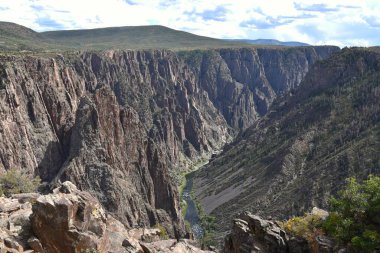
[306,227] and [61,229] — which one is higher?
[61,229]

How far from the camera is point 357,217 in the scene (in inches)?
1639

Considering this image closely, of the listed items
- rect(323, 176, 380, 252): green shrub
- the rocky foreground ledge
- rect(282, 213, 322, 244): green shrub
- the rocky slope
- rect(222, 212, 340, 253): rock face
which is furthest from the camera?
the rocky slope

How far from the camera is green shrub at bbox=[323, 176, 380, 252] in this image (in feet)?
129

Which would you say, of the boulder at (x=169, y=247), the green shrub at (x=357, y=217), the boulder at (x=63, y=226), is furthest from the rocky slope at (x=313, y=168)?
the boulder at (x=63, y=226)

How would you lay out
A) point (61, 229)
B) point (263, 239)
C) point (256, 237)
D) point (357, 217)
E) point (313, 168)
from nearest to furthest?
point (61, 229) < point (357, 217) < point (263, 239) < point (256, 237) < point (313, 168)

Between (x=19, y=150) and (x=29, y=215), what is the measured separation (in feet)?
294

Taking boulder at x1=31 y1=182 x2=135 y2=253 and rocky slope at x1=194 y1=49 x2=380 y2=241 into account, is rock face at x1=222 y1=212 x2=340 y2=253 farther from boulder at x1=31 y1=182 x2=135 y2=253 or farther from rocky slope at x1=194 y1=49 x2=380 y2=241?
rocky slope at x1=194 y1=49 x2=380 y2=241

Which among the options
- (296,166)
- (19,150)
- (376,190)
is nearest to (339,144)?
(296,166)

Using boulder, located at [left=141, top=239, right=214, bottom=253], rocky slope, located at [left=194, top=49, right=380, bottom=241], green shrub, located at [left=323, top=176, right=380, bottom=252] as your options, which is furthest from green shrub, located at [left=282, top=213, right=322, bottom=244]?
rocky slope, located at [left=194, top=49, right=380, bottom=241]

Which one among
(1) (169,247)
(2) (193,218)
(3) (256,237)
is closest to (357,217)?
(3) (256,237)

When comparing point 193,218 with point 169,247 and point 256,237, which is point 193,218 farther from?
point 256,237

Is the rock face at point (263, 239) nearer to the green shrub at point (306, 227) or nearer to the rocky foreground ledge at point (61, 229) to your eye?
the green shrub at point (306, 227)

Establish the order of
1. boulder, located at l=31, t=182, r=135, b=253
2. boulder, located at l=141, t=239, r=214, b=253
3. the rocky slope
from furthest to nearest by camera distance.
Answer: the rocky slope, boulder, located at l=141, t=239, r=214, b=253, boulder, located at l=31, t=182, r=135, b=253

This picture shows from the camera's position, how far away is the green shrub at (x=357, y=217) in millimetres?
39250
